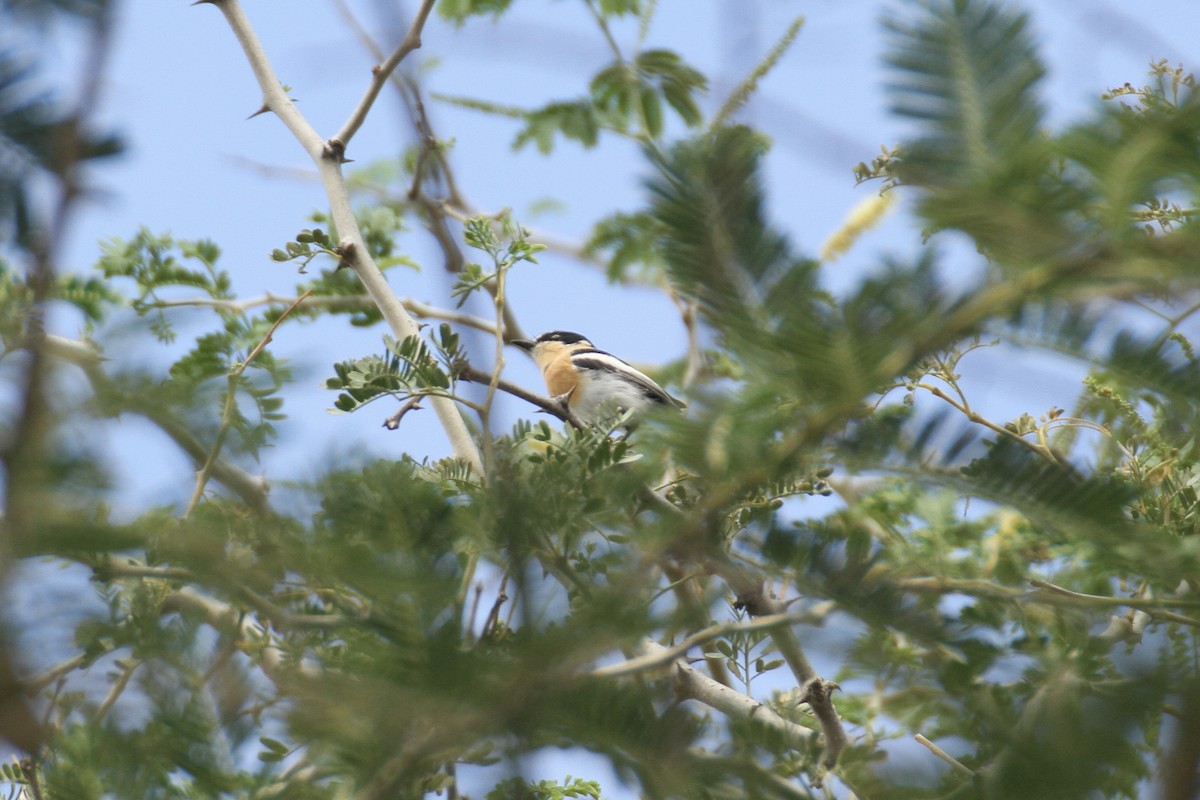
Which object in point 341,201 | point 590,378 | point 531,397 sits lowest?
point 531,397

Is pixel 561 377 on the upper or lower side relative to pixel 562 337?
lower

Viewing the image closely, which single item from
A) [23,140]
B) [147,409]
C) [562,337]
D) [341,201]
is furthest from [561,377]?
[23,140]

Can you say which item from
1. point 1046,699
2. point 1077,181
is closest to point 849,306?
point 1077,181

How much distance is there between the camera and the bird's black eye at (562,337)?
9234 mm

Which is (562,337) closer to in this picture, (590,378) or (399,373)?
(590,378)

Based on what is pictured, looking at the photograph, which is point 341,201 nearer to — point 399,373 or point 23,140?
point 399,373

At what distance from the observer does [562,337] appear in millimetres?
9250

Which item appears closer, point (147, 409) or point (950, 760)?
point (147, 409)

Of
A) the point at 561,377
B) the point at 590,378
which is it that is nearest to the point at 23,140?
the point at 590,378

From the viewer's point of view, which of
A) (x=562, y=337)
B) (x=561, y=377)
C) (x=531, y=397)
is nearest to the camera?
(x=531, y=397)

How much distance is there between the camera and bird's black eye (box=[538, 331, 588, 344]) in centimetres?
923

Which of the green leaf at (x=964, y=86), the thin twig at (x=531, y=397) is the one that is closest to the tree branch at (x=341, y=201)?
the thin twig at (x=531, y=397)

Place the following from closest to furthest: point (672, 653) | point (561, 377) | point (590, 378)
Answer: point (672, 653), point (590, 378), point (561, 377)

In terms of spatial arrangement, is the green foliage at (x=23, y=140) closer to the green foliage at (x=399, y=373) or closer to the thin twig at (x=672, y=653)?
the thin twig at (x=672, y=653)
